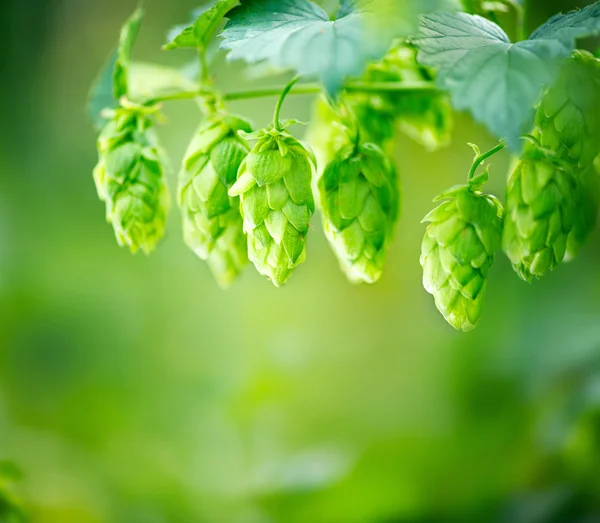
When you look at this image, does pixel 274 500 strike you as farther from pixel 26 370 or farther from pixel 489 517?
pixel 26 370

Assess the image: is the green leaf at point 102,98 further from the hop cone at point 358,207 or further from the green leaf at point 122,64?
the hop cone at point 358,207

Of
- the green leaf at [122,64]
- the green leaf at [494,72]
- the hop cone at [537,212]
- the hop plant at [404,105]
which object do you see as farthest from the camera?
the hop plant at [404,105]

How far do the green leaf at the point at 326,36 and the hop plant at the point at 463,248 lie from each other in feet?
0.63

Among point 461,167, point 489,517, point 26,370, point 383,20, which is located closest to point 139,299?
point 26,370

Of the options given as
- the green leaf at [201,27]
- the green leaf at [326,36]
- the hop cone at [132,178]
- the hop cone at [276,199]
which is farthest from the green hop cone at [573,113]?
the hop cone at [132,178]

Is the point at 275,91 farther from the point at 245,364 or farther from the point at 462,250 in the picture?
the point at 245,364

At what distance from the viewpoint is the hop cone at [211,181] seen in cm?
81

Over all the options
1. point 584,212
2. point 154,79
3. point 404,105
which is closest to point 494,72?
point 584,212

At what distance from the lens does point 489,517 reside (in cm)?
158

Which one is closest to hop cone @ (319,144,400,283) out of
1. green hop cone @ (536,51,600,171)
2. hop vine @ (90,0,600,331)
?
hop vine @ (90,0,600,331)

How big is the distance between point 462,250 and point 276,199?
0.73ft

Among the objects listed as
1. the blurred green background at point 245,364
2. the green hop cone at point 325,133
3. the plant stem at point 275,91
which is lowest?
the blurred green background at point 245,364

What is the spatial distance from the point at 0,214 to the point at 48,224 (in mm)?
203

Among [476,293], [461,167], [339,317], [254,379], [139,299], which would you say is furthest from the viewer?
[139,299]
